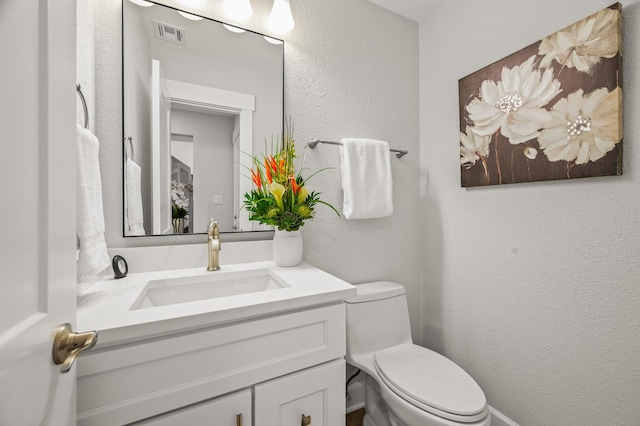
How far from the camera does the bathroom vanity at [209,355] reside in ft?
2.07

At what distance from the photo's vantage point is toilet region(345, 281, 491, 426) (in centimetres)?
94

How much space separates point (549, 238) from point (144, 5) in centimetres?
196

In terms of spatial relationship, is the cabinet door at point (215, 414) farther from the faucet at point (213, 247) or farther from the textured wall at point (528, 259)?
the textured wall at point (528, 259)

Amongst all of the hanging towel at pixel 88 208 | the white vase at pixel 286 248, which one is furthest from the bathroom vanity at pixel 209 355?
the white vase at pixel 286 248

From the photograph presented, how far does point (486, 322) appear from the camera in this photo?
1.38 m

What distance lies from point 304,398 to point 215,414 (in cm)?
27

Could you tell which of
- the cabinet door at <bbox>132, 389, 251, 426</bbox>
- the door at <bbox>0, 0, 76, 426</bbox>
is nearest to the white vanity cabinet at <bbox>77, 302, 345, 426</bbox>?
the cabinet door at <bbox>132, 389, 251, 426</bbox>

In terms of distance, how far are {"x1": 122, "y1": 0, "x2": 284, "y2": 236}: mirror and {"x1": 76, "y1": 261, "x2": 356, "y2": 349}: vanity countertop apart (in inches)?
11.2

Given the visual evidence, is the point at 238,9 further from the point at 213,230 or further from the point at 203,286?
the point at 203,286

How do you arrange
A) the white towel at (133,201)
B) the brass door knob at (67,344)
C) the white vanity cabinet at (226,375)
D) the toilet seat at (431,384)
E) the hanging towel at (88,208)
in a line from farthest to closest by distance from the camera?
the white towel at (133,201), the toilet seat at (431,384), the hanging towel at (88,208), the white vanity cabinet at (226,375), the brass door knob at (67,344)

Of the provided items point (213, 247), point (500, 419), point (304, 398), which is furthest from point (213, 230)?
point (500, 419)

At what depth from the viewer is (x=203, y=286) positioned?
3.42ft

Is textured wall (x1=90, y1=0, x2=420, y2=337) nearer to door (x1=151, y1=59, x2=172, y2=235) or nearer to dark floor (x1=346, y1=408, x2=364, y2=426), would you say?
door (x1=151, y1=59, x2=172, y2=235)

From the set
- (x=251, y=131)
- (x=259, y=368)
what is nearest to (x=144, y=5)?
(x=251, y=131)
